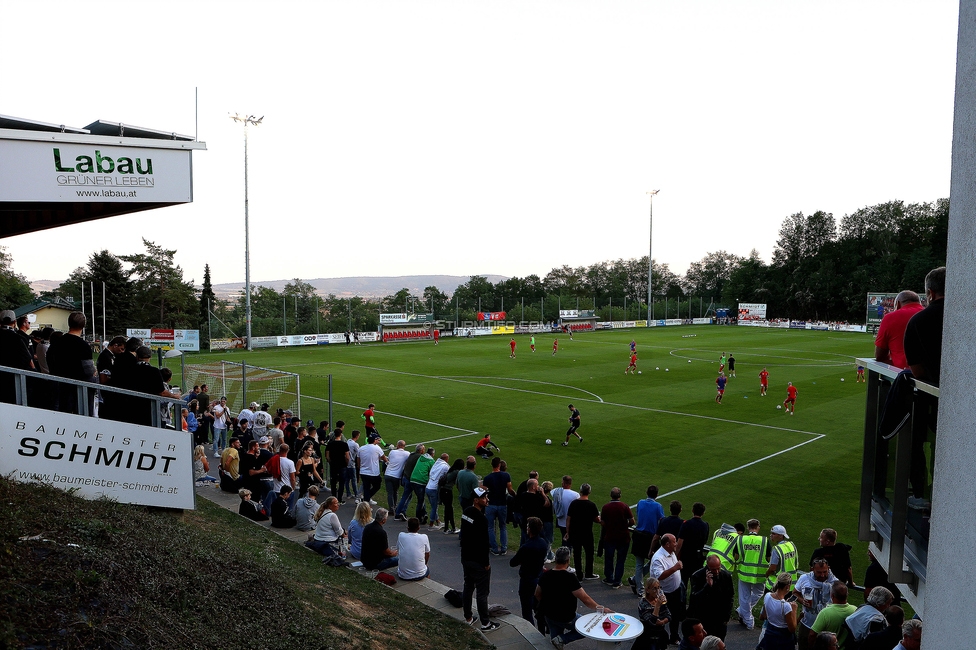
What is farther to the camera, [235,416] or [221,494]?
[235,416]

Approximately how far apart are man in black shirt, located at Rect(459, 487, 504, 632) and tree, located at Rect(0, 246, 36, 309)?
72.1 metres

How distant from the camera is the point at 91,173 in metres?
9.27

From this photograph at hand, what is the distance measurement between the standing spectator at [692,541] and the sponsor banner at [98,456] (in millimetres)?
6587

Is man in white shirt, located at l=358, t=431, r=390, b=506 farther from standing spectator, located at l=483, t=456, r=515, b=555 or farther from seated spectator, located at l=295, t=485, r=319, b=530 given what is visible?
standing spectator, located at l=483, t=456, r=515, b=555

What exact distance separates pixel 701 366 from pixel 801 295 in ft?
249

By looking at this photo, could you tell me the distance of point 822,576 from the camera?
25.0ft

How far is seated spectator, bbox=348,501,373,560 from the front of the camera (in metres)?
9.45

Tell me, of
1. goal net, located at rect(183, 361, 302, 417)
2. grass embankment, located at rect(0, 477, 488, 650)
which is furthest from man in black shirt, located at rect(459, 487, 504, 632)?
goal net, located at rect(183, 361, 302, 417)

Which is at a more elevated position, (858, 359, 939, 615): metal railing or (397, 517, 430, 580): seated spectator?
(858, 359, 939, 615): metal railing

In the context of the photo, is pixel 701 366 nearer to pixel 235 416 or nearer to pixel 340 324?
pixel 235 416

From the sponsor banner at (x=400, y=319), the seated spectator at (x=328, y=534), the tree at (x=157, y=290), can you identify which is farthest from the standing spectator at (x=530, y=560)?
the tree at (x=157, y=290)

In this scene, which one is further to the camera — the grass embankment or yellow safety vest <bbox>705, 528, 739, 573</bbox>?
yellow safety vest <bbox>705, 528, 739, 573</bbox>

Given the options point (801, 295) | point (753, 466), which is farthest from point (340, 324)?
point (801, 295)

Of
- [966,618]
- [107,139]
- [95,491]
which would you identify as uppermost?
[107,139]
